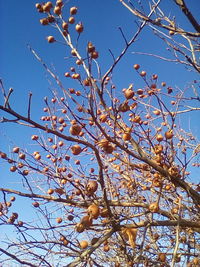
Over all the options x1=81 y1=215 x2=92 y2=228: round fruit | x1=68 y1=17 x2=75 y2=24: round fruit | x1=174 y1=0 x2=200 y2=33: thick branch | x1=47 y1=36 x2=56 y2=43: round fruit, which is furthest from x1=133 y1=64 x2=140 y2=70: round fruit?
x1=81 y1=215 x2=92 y2=228: round fruit

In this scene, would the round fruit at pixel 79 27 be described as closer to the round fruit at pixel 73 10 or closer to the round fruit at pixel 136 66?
the round fruit at pixel 73 10

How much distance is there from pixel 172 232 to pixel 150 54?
304 cm

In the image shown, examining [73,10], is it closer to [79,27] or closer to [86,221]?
[79,27]

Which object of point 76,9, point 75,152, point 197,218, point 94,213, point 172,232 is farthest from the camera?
point 172,232

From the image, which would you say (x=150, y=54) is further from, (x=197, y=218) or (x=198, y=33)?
(x=197, y=218)

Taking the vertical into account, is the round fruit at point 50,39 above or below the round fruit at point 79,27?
above

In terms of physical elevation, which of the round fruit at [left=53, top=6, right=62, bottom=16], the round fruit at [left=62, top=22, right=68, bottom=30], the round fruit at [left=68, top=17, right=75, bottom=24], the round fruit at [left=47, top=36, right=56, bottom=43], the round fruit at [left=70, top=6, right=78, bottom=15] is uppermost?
the round fruit at [left=53, top=6, right=62, bottom=16]

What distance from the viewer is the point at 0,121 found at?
1.93m

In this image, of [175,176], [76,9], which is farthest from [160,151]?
[76,9]

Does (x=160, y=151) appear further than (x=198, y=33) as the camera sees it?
Yes

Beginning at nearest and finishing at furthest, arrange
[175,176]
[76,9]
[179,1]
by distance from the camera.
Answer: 1. [179,1]
2. [76,9]
3. [175,176]

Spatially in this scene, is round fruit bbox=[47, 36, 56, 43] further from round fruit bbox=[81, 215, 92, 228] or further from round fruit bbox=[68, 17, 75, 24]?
round fruit bbox=[81, 215, 92, 228]

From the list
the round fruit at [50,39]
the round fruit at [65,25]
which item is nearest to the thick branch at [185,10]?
the round fruit at [65,25]

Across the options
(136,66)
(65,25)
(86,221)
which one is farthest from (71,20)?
(86,221)
